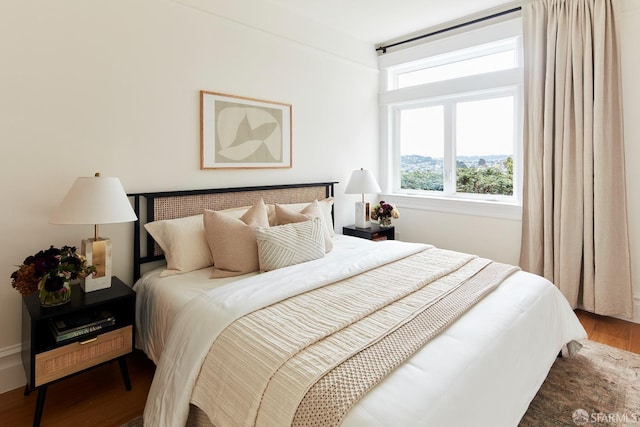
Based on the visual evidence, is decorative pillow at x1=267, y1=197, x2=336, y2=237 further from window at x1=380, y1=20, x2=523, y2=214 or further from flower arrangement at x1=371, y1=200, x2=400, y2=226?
window at x1=380, y1=20, x2=523, y2=214

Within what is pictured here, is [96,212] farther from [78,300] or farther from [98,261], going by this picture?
[78,300]

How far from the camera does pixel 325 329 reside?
1.50 meters

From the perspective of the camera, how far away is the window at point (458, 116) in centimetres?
354

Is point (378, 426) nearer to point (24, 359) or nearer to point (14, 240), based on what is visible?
point (24, 359)

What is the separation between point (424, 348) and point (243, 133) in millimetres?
2283

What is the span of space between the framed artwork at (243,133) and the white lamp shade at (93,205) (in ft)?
2.90

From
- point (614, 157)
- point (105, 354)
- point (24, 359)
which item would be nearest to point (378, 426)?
point (105, 354)

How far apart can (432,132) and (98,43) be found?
10.8 ft

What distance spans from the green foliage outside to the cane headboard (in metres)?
1.80

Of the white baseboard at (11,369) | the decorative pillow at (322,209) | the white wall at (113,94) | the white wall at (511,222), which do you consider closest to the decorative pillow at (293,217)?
the decorative pillow at (322,209)

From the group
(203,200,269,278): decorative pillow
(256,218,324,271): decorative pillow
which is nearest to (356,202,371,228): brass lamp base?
(256,218,324,271): decorative pillow

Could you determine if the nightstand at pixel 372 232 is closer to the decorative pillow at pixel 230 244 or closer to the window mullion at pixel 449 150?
the window mullion at pixel 449 150

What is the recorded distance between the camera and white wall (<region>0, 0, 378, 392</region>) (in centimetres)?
206

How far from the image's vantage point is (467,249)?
12.5 ft
